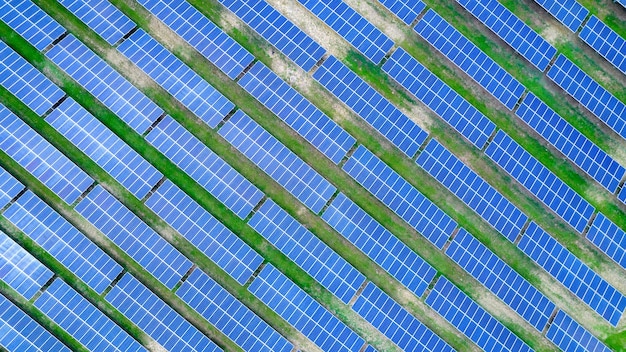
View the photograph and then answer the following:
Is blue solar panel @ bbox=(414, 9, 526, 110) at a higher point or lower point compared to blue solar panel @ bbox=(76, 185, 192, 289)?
higher

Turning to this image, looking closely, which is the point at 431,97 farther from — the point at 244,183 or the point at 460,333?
the point at 460,333

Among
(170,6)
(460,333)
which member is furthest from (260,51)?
(460,333)

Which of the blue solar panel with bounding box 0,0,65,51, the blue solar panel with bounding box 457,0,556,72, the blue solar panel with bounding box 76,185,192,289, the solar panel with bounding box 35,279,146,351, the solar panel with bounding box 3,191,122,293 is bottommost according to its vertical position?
the solar panel with bounding box 35,279,146,351

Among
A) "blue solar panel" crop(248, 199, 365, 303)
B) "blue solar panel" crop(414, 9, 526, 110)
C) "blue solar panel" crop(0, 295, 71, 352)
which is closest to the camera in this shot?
"blue solar panel" crop(0, 295, 71, 352)

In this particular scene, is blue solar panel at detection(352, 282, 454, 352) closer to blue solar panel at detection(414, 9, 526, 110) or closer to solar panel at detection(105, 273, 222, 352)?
solar panel at detection(105, 273, 222, 352)

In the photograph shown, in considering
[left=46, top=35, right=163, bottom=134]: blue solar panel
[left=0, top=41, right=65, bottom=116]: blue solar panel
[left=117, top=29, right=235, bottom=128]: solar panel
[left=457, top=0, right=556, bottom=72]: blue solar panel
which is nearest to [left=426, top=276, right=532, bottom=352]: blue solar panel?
[left=457, top=0, right=556, bottom=72]: blue solar panel

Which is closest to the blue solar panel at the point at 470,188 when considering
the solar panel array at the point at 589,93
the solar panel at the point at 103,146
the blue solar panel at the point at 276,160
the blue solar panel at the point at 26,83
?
the blue solar panel at the point at 276,160

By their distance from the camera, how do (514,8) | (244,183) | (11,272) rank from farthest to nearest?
(514,8) < (244,183) < (11,272)
